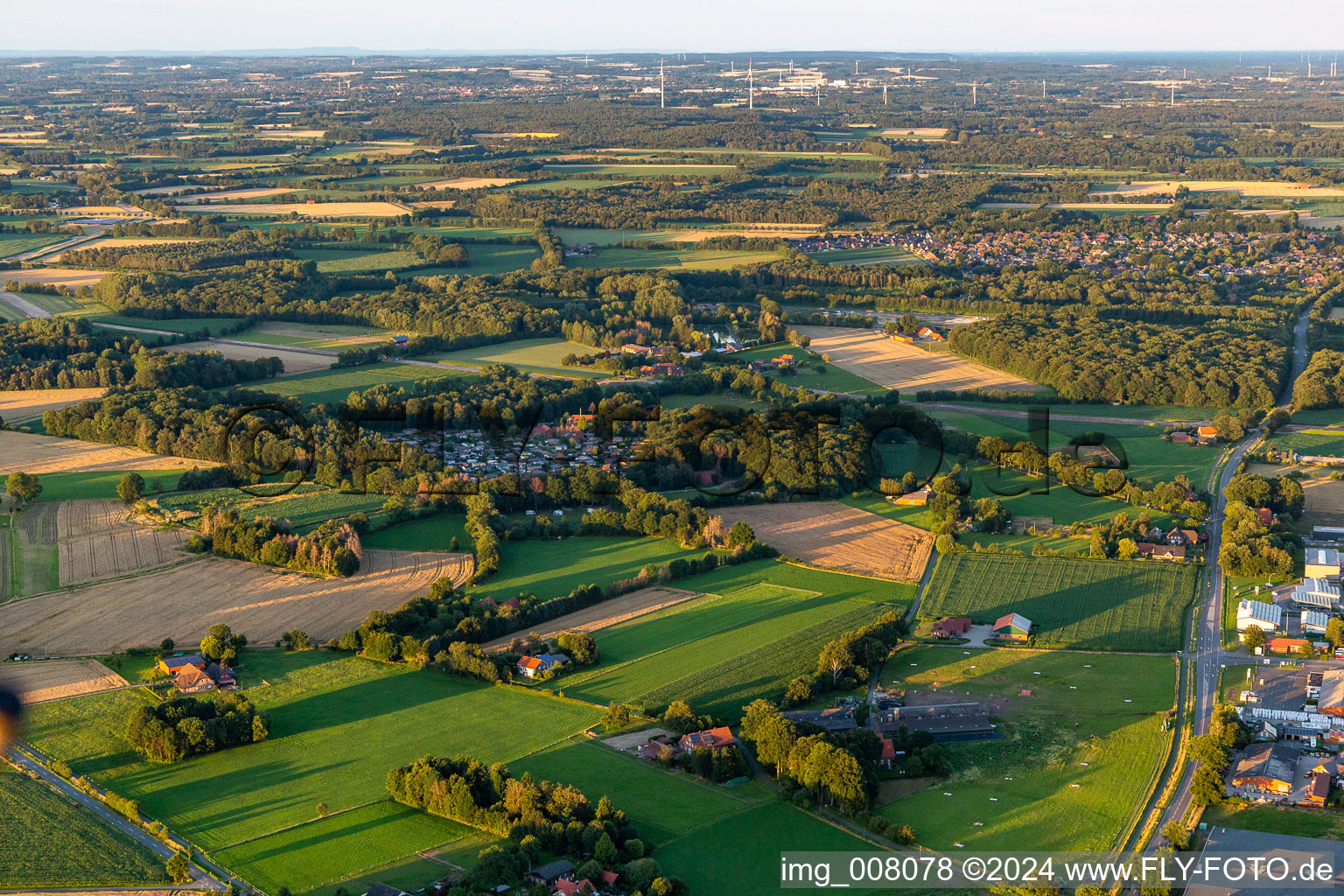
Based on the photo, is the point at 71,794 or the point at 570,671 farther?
the point at 570,671

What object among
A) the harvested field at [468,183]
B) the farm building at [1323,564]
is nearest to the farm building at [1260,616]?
the farm building at [1323,564]

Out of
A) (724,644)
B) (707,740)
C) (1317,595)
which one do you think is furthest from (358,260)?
(1317,595)

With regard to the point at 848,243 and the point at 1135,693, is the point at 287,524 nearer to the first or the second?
the point at 1135,693

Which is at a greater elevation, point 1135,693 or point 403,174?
point 403,174

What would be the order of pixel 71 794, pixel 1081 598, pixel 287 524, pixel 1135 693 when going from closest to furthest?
pixel 71 794, pixel 1135 693, pixel 1081 598, pixel 287 524

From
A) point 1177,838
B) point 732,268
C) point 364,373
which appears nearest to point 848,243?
point 732,268
